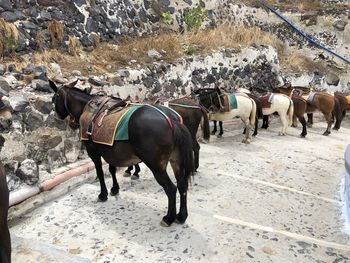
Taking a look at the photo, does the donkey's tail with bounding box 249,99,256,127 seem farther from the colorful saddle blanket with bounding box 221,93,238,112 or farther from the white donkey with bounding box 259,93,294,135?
the white donkey with bounding box 259,93,294,135

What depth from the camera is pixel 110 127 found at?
186 inches

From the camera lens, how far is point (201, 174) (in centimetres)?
689

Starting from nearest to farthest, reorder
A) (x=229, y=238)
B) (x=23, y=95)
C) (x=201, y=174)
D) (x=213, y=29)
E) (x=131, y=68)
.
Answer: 1. (x=229, y=238)
2. (x=23, y=95)
3. (x=201, y=174)
4. (x=131, y=68)
5. (x=213, y=29)

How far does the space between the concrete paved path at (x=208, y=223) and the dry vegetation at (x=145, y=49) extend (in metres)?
2.81

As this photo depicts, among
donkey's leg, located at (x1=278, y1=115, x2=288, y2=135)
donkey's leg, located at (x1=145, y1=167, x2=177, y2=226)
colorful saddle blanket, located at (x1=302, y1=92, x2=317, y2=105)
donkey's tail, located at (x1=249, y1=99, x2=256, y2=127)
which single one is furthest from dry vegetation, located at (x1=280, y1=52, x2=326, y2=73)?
donkey's leg, located at (x1=145, y1=167, x2=177, y2=226)

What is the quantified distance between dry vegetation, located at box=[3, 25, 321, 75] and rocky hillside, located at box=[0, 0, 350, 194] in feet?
0.09

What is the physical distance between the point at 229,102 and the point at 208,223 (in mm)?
4686

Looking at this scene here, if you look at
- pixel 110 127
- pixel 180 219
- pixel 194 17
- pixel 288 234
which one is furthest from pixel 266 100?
pixel 110 127

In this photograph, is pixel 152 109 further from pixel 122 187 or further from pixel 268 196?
pixel 268 196

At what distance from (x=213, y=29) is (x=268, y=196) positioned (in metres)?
8.77

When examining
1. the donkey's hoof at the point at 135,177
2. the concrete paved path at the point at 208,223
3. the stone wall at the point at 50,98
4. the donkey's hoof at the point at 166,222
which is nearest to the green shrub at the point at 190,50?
the stone wall at the point at 50,98

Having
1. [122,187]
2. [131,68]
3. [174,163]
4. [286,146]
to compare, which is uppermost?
[131,68]

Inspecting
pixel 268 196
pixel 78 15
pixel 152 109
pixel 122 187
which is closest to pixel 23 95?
pixel 122 187

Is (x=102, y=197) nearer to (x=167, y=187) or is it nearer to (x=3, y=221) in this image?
Result: (x=167, y=187)
